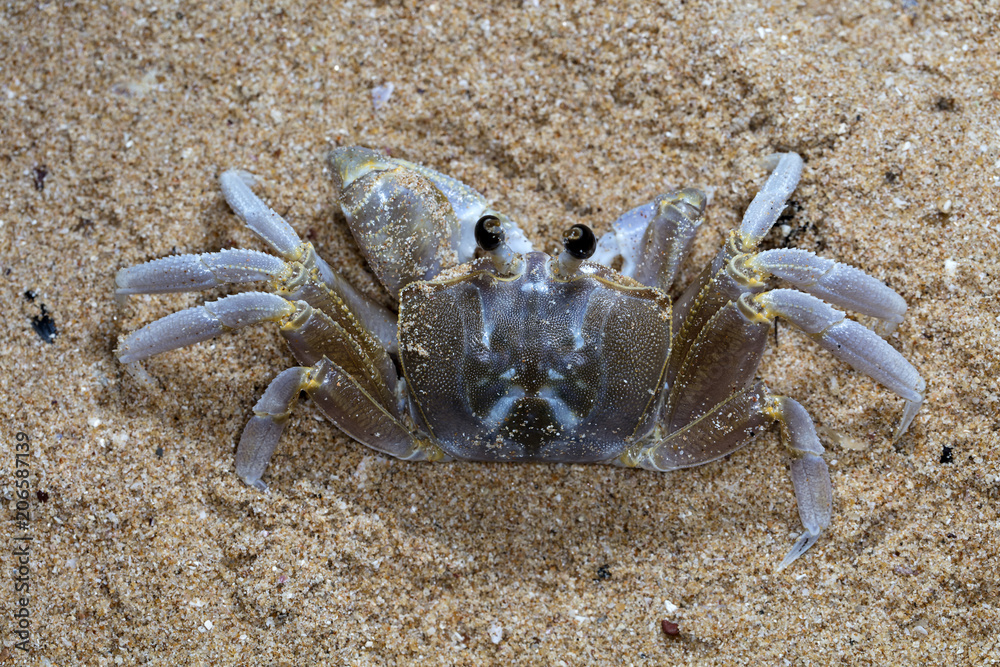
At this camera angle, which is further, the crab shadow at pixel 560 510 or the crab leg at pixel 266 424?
the crab shadow at pixel 560 510

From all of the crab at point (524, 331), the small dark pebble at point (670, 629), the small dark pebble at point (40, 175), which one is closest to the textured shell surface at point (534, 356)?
the crab at point (524, 331)

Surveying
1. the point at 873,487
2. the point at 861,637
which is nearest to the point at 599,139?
the point at 873,487

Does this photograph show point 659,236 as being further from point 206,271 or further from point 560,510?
point 206,271

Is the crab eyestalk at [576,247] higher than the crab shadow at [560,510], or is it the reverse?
the crab eyestalk at [576,247]

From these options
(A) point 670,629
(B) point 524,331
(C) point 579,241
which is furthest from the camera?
(A) point 670,629

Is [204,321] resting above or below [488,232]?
below

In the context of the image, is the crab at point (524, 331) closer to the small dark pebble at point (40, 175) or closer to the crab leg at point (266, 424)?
the crab leg at point (266, 424)

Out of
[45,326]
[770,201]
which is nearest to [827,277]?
[770,201]

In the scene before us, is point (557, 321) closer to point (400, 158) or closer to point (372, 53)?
point (400, 158)
